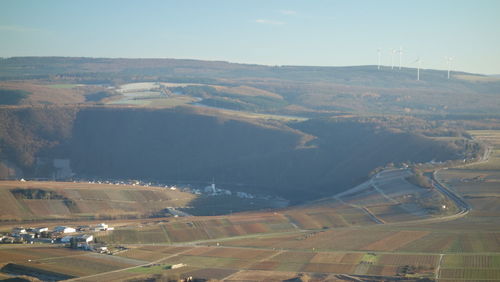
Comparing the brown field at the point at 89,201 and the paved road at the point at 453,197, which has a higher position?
the paved road at the point at 453,197

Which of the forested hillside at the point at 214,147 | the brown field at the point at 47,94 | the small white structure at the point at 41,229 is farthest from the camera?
the brown field at the point at 47,94

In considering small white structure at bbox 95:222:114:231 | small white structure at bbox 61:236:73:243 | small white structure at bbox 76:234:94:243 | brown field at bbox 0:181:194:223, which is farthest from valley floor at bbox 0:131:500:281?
brown field at bbox 0:181:194:223

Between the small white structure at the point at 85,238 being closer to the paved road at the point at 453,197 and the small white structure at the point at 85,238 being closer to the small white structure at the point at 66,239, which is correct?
the small white structure at the point at 66,239

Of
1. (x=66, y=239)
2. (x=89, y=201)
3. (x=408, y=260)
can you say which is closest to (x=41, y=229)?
(x=66, y=239)

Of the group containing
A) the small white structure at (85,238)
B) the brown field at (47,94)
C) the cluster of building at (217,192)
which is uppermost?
the brown field at (47,94)

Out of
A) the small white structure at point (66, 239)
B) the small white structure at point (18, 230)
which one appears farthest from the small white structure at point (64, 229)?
the small white structure at point (66, 239)

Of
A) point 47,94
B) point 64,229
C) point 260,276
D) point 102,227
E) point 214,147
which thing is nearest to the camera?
point 260,276

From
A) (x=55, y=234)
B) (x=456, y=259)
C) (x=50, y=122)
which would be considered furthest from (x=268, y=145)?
(x=456, y=259)

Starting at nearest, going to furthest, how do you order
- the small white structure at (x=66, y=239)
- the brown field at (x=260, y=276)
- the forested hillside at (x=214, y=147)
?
the brown field at (x=260, y=276)
the small white structure at (x=66, y=239)
the forested hillside at (x=214, y=147)

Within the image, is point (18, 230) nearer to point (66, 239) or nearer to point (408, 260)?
point (66, 239)
